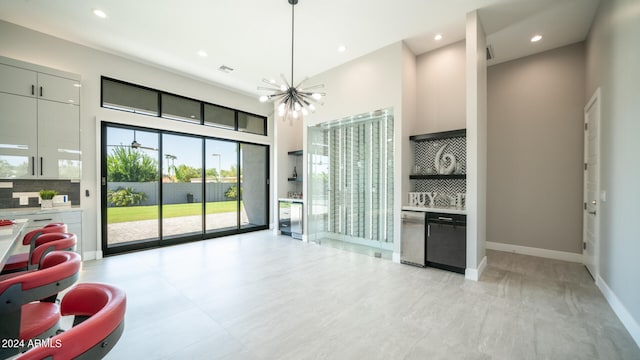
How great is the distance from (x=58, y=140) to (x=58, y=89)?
0.84m

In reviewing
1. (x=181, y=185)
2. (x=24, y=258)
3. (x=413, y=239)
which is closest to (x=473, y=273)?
(x=413, y=239)

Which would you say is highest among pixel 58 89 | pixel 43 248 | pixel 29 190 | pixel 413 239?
pixel 58 89

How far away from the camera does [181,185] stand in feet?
18.8

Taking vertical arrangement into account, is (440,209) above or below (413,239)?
above

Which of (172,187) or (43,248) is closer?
(43,248)

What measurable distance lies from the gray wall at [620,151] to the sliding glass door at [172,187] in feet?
22.1

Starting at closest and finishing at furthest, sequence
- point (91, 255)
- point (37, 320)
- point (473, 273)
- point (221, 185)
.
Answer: point (37, 320) → point (473, 273) → point (91, 255) → point (221, 185)

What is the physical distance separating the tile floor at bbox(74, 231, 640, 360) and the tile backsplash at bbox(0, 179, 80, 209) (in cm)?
134

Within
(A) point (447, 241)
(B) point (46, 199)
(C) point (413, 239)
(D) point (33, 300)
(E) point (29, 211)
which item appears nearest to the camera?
(D) point (33, 300)

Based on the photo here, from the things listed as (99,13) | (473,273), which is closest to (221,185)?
(99,13)

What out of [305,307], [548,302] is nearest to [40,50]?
[305,307]

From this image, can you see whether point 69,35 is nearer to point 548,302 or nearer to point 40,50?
point 40,50

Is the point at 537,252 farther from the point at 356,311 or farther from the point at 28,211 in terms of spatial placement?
the point at 28,211

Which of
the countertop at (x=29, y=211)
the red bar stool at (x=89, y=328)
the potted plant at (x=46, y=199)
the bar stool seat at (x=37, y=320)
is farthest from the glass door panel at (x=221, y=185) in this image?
the red bar stool at (x=89, y=328)
